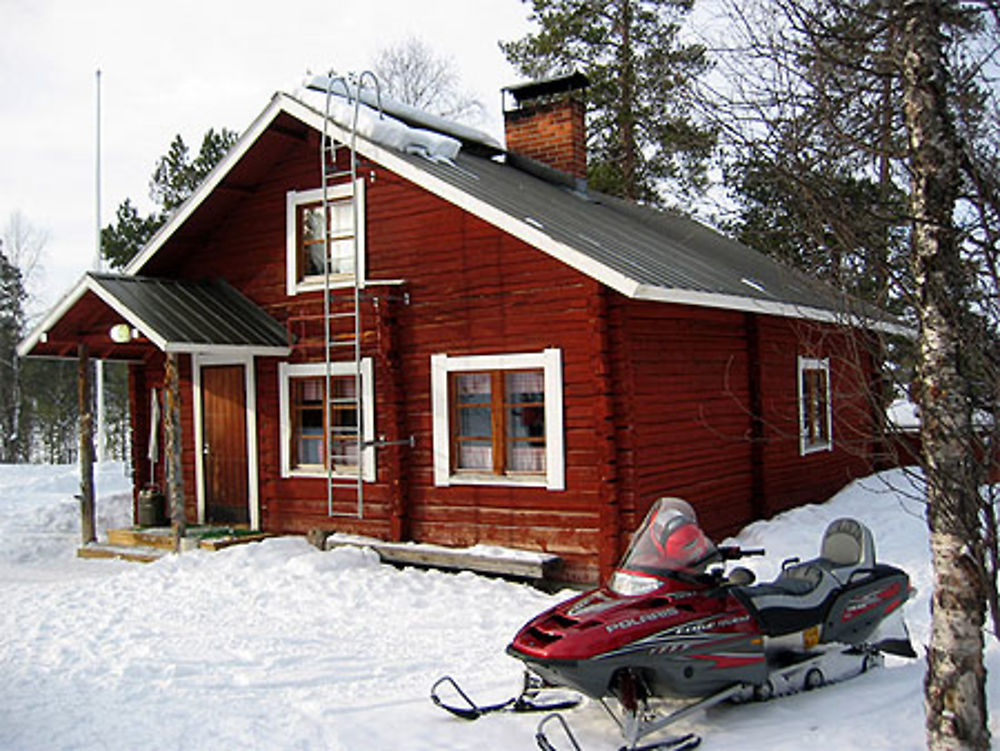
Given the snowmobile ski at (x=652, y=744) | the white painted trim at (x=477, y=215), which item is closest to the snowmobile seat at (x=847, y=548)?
the white painted trim at (x=477, y=215)

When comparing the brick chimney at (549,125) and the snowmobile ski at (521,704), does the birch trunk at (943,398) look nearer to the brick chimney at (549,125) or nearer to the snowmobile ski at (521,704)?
the snowmobile ski at (521,704)

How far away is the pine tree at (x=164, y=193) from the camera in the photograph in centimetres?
2406

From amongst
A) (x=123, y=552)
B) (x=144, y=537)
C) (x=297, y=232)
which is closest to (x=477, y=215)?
(x=297, y=232)

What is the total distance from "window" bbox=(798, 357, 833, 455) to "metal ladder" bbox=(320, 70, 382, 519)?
21.1 ft

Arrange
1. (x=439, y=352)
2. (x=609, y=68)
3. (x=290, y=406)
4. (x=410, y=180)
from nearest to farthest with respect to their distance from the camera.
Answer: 1. (x=410, y=180)
2. (x=439, y=352)
3. (x=290, y=406)
4. (x=609, y=68)

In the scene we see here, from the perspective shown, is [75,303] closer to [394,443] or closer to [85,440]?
[85,440]

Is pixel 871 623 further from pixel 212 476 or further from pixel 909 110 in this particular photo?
pixel 212 476

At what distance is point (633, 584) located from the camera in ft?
17.1

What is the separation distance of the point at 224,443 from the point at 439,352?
3803mm

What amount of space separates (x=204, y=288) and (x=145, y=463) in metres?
2.99

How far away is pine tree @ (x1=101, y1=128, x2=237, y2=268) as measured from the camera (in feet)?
78.9

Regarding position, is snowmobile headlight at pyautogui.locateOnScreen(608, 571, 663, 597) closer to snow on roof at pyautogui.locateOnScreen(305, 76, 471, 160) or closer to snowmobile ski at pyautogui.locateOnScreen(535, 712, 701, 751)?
snowmobile ski at pyautogui.locateOnScreen(535, 712, 701, 751)

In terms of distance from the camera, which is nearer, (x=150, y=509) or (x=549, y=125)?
(x=150, y=509)

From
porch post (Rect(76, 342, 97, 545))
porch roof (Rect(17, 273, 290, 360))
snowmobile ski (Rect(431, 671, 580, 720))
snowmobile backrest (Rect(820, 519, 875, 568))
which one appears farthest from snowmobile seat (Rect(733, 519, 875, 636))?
porch post (Rect(76, 342, 97, 545))
